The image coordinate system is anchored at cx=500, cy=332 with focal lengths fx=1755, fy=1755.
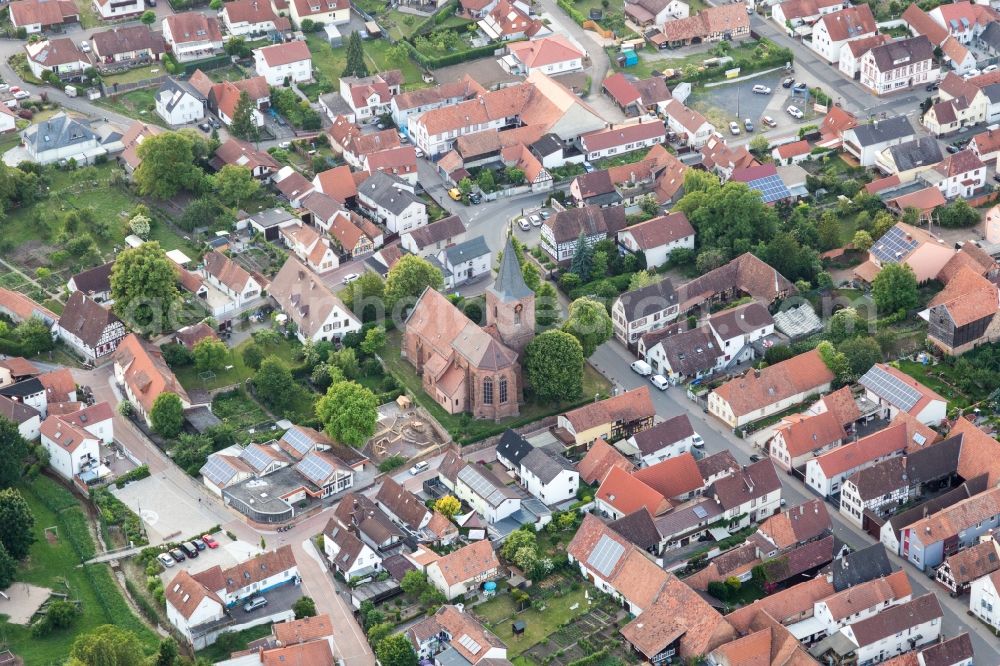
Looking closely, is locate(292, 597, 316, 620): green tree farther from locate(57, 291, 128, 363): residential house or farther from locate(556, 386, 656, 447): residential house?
locate(57, 291, 128, 363): residential house

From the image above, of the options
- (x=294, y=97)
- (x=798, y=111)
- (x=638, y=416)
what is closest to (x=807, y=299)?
(x=638, y=416)

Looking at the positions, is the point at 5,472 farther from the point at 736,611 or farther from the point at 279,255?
the point at 736,611

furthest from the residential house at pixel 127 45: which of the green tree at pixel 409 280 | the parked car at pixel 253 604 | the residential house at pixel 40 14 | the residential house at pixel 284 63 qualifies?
the parked car at pixel 253 604

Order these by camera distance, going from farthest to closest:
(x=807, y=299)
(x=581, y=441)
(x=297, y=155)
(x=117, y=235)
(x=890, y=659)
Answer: (x=297, y=155) → (x=117, y=235) → (x=807, y=299) → (x=581, y=441) → (x=890, y=659)

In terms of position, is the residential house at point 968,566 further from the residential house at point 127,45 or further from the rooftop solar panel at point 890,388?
the residential house at point 127,45

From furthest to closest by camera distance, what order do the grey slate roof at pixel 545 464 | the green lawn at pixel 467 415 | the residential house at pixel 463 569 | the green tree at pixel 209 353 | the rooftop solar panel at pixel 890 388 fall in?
the green tree at pixel 209 353, the green lawn at pixel 467 415, the rooftop solar panel at pixel 890 388, the grey slate roof at pixel 545 464, the residential house at pixel 463 569

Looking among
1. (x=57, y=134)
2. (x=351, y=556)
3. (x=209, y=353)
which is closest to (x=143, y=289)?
(x=209, y=353)

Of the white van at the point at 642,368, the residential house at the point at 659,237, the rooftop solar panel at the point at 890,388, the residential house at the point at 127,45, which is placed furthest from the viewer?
the residential house at the point at 127,45
